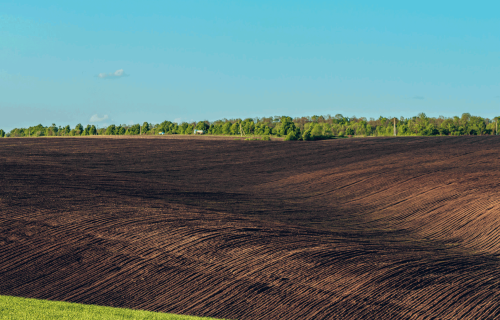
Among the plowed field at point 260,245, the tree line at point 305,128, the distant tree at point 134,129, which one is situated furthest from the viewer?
the distant tree at point 134,129

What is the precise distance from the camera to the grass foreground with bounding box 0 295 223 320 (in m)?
7.79

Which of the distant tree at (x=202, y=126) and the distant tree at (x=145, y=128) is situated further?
the distant tree at (x=145, y=128)

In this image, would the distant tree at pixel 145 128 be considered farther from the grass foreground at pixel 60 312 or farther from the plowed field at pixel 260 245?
the grass foreground at pixel 60 312

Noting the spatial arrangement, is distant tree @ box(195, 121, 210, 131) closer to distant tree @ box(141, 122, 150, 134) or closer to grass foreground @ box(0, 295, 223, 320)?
distant tree @ box(141, 122, 150, 134)

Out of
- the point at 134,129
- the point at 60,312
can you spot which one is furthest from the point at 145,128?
the point at 60,312

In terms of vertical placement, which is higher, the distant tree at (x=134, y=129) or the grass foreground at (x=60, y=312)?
the distant tree at (x=134, y=129)

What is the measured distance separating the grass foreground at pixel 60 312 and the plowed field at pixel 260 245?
97 centimetres

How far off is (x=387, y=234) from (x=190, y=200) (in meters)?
8.46

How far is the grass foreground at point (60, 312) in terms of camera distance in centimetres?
779

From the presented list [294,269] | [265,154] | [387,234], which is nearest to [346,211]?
[387,234]

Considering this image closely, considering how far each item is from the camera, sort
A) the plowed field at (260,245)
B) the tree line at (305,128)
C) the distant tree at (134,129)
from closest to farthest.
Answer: the plowed field at (260,245) → the tree line at (305,128) → the distant tree at (134,129)

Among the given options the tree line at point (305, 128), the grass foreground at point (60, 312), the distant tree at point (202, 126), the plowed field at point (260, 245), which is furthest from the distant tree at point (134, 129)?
the grass foreground at point (60, 312)

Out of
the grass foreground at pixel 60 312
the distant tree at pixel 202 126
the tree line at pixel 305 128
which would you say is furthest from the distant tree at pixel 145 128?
the grass foreground at pixel 60 312

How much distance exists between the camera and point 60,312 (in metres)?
8.03
